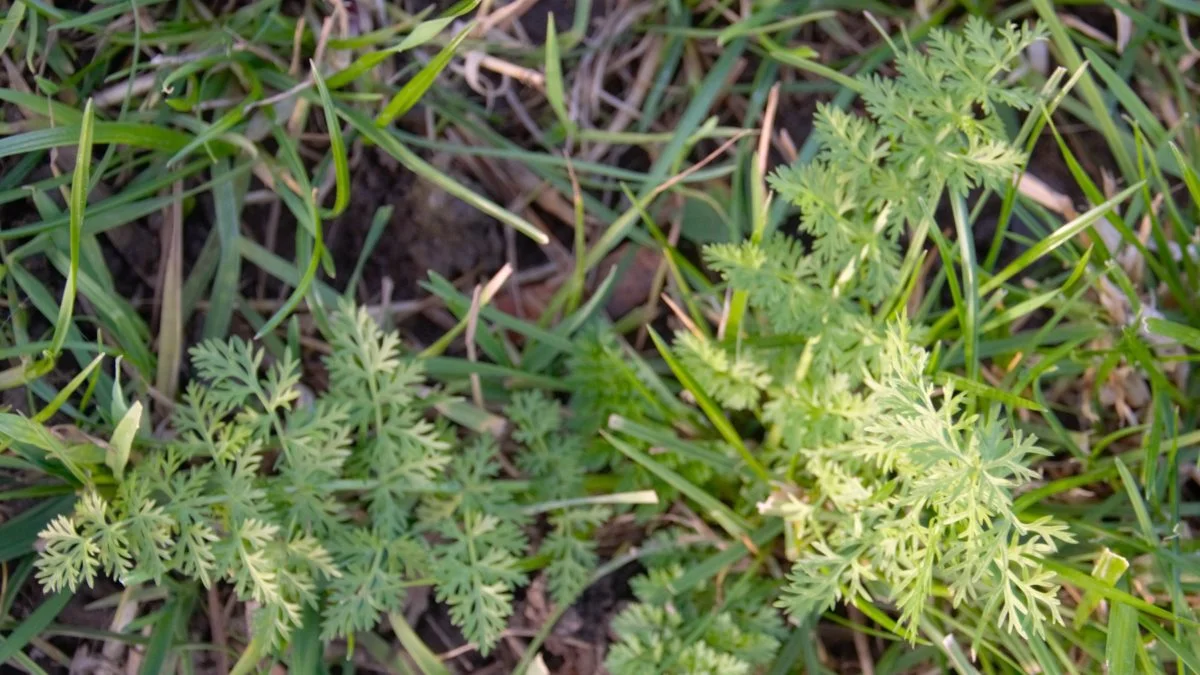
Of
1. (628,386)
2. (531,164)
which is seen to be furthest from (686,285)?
(531,164)

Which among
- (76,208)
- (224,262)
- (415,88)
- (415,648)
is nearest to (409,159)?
(415,88)

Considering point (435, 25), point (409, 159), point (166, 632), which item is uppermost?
point (435, 25)

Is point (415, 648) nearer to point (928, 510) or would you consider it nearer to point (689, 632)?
point (689, 632)

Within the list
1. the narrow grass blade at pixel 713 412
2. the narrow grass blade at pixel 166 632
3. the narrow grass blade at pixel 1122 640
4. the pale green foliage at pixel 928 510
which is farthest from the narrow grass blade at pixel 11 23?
the narrow grass blade at pixel 1122 640

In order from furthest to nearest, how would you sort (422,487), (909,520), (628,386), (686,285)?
(686,285), (628,386), (422,487), (909,520)

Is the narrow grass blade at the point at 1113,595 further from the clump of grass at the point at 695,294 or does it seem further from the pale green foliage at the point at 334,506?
the pale green foliage at the point at 334,506

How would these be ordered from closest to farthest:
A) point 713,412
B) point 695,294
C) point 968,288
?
point 968,288, point 713,412, point 695,294

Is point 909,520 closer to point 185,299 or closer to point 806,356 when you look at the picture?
point 806,356

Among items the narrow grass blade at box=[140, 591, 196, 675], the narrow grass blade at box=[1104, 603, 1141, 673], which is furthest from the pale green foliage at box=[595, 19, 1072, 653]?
the narrow grass blade at box=[140, 591, 196, 675]

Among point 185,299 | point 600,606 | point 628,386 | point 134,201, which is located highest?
point 134,201
